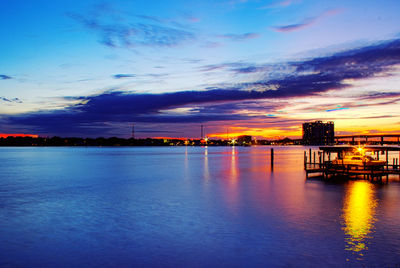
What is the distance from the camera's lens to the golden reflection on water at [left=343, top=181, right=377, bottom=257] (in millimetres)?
12461

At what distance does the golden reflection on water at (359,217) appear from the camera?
12461 mm

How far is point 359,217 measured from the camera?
55.4 feet

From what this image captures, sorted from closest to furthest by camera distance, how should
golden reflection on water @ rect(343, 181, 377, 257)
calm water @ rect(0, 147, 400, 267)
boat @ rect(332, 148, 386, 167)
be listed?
calm water @ rect(0, 147, 400, 267)
golden reflection on water @ rect(343, 181, 377, 257)
boat @ rect(332, 148, 386, 167)

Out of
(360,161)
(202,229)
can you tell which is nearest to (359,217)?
(202,229)

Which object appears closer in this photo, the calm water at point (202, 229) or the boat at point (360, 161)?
the calm water at point (202, 229)

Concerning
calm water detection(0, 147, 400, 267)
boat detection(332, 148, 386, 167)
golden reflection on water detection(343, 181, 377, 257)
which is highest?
boat detection(332, 148, 386, 167)

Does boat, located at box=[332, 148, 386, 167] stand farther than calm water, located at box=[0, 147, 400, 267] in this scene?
Yes

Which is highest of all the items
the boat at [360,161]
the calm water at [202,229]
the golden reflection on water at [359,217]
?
the boat at [360,161]

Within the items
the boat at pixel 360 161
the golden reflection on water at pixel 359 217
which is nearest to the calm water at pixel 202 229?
the golden reflection on water at pixel 359 217

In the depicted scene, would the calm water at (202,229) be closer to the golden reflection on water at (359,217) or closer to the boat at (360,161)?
the golden reflection on water at (359,217)

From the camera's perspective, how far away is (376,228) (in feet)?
48.0

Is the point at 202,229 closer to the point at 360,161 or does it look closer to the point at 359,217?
the point at 359,217

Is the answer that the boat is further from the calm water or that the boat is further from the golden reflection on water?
the calm water

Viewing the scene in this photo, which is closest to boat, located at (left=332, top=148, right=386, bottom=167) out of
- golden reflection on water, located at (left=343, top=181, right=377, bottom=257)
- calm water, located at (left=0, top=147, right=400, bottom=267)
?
golden reflection on water, located at (left=343, top=181, right=377, bottom=257)
